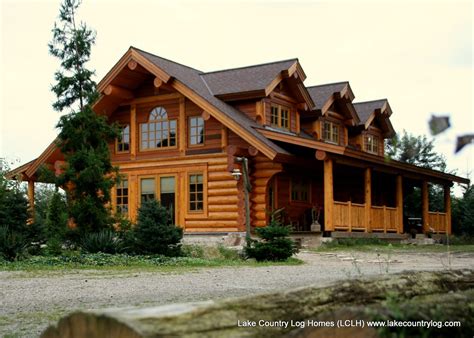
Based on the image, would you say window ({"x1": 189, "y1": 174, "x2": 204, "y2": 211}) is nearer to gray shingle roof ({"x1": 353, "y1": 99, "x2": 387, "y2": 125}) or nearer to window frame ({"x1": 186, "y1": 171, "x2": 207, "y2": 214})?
window frame ({"x1": 186, "y1": 171, "x2": 207, "y2": 214})

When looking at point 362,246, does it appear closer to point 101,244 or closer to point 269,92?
point 269,92

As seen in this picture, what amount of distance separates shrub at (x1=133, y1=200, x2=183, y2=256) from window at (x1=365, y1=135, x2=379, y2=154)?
56.6ft

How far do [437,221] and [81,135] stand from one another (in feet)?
61.4

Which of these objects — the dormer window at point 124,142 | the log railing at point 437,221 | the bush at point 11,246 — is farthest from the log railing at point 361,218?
the bush at point 11,246

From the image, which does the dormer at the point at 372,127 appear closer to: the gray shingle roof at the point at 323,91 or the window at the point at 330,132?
the window at the point at 330,132

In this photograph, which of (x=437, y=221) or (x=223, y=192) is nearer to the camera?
(x=223, y=192)

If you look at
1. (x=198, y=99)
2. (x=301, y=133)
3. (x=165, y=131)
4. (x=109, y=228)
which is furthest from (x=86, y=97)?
(x=301, y=133)

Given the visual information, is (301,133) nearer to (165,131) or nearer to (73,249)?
(165,131)

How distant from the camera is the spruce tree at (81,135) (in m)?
19.2

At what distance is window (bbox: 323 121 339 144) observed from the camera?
97.4 ft

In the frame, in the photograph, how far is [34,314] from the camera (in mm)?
8195

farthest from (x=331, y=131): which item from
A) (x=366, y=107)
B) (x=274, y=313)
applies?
(x=274, y=313)

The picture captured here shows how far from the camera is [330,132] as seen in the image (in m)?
30.1

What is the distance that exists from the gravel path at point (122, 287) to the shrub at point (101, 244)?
344cm
